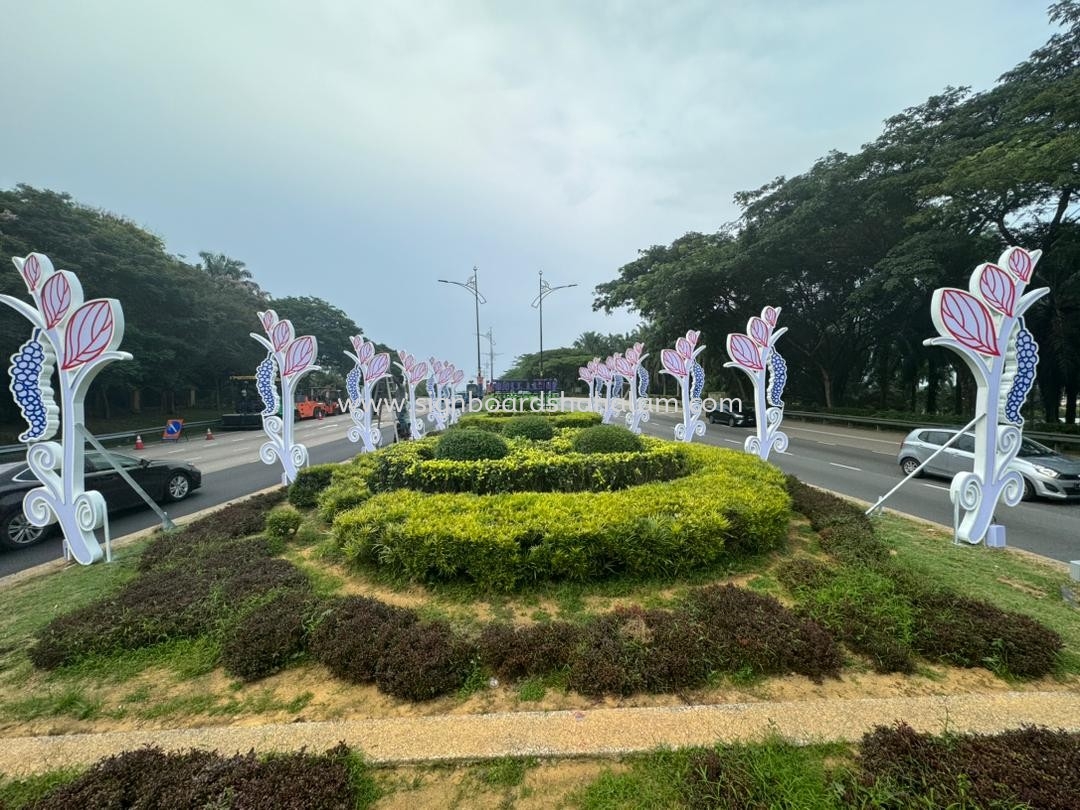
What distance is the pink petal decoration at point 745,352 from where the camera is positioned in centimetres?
759

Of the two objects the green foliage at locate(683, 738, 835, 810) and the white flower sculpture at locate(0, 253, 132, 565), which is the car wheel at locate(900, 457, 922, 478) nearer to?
the green foliage at locate(683, 738, 835, 810)

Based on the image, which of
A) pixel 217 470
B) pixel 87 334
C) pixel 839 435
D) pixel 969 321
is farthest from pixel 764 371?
pixel 839 435

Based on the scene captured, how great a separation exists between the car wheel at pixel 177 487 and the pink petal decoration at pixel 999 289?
12541 millimetres

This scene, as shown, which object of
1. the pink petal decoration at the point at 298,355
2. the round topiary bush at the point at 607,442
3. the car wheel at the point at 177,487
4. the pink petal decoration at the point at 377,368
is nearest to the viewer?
the pink petal decoration at the point at 298,355

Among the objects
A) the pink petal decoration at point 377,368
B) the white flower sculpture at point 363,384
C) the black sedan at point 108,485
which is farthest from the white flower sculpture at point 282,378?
the pink petal decoration at point 377,368

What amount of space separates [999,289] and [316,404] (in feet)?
109

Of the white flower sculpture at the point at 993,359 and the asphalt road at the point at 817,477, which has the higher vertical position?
the white flower sculpture at the point at 993,359

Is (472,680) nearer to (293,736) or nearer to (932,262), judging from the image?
(293,736)

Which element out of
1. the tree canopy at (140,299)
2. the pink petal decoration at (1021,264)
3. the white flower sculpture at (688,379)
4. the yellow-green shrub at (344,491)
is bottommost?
the yellow-green shrub at (344,491)

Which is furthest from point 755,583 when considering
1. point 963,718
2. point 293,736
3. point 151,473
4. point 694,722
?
point 151,473

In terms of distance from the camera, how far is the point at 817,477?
398 inches

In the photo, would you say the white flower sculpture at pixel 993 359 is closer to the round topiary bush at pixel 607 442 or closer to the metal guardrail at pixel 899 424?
the round topiary bush at pixel 607 442

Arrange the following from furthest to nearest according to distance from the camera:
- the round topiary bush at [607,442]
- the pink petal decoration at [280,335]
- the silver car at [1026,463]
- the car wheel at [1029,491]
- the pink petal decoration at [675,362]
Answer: the pink petal decoration at [675,362], the car wheel at [1029,491], the round topiary bush at [607,442], the silver car at [1026,463], the pink petal decoration at [280,335]

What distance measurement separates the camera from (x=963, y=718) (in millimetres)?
2377
